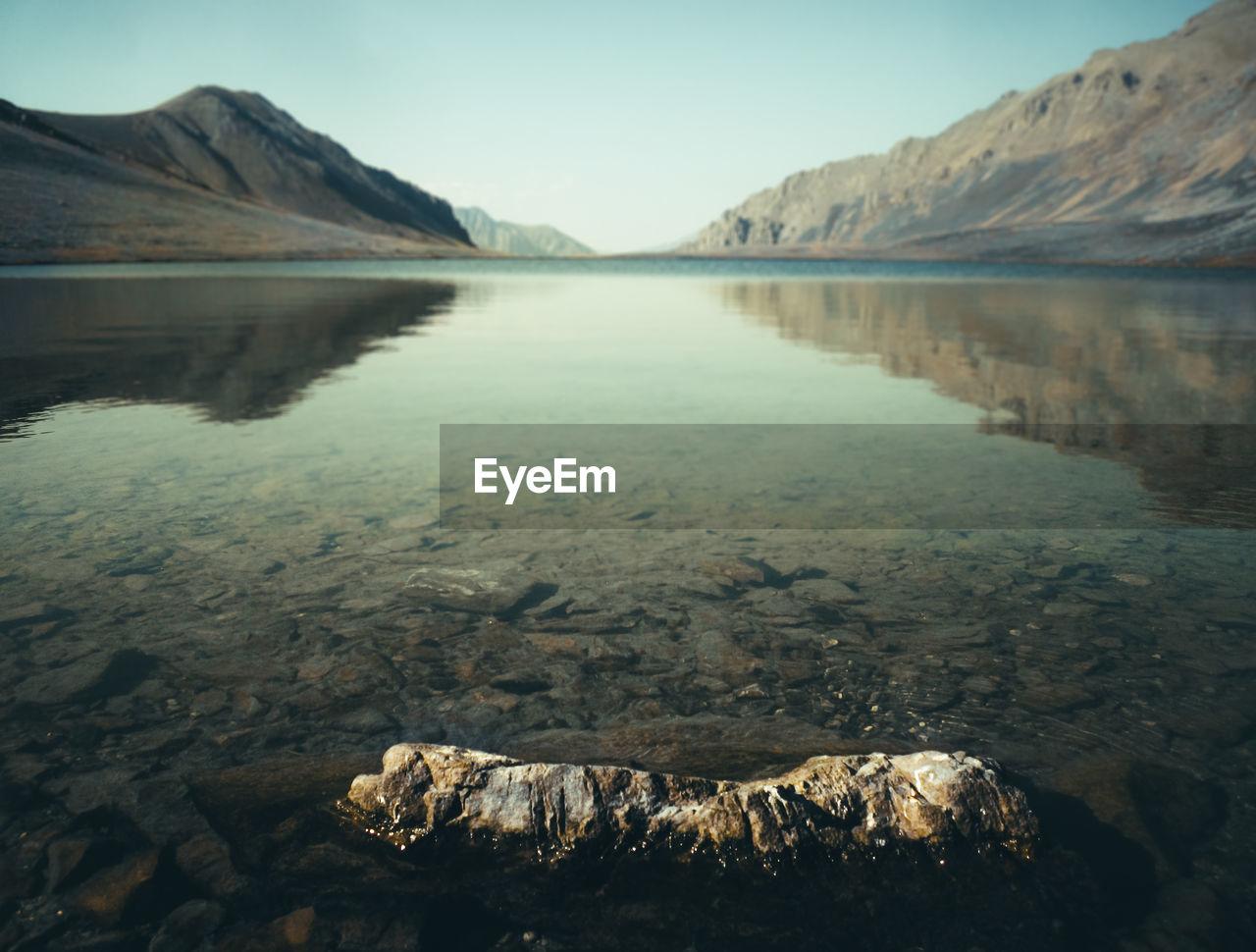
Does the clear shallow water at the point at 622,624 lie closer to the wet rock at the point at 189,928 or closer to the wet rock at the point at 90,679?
the wet rock at the point at 90,679

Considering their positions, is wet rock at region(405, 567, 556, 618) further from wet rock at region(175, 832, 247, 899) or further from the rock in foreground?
wet rock at region(175, 832, 247, 899)

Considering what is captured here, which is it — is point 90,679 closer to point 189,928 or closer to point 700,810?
point 189,928

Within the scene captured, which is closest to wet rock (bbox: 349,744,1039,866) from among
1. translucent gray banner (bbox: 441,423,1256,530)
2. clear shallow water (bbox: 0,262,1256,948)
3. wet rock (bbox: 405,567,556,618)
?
clear shallow water (bbox: 0,262,1256,948)

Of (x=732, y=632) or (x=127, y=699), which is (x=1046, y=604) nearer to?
(x=732, y=632)

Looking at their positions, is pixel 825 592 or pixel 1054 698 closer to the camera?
pixel 1054 698

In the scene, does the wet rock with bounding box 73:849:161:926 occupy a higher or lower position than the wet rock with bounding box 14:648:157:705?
lower

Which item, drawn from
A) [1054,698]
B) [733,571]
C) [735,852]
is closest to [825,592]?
[733,571]

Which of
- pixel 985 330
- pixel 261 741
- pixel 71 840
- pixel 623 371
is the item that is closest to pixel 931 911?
pixel 261 741
